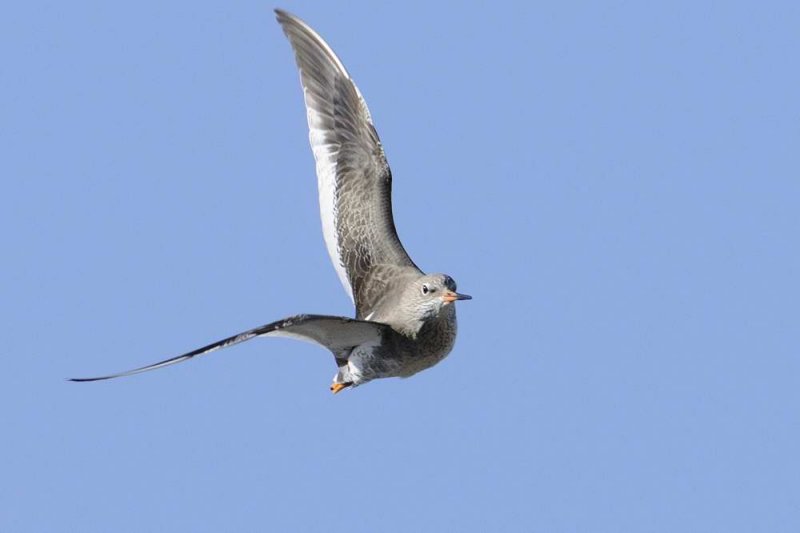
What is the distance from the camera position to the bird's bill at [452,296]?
12.6m

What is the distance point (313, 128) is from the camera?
575 inches

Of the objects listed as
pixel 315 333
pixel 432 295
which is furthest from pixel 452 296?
pixel 315 333

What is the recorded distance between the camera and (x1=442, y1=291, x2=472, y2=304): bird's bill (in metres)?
12.6

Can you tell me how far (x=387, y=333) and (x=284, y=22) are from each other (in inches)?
152

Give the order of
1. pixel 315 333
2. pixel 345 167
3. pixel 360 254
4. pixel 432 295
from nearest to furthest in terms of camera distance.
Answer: pixel 315 333, pixel 432 295, pixel 360 254, pixel 345 167

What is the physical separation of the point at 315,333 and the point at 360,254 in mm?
1787

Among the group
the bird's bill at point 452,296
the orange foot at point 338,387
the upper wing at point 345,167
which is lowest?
the orange foot at point 338,387

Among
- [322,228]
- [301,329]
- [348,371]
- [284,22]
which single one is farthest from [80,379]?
[284,22]

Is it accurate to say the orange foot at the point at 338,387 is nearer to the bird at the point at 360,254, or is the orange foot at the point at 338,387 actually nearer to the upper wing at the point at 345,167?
the bird at the point at 360,254

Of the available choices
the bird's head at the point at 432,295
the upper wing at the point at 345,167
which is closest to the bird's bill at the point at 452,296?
the bird's head at the point at 432,295

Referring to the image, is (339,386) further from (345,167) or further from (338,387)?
(345,167)

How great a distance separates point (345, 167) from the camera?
14.5 m

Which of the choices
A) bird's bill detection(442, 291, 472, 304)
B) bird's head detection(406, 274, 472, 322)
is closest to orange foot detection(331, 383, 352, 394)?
bird's head detection(406, 274, 472, 322)

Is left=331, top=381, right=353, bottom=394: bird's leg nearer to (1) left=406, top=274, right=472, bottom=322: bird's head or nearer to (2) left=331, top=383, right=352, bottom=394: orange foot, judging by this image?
(2) left=331, top=383, right=352, bottom=394: orange foot
